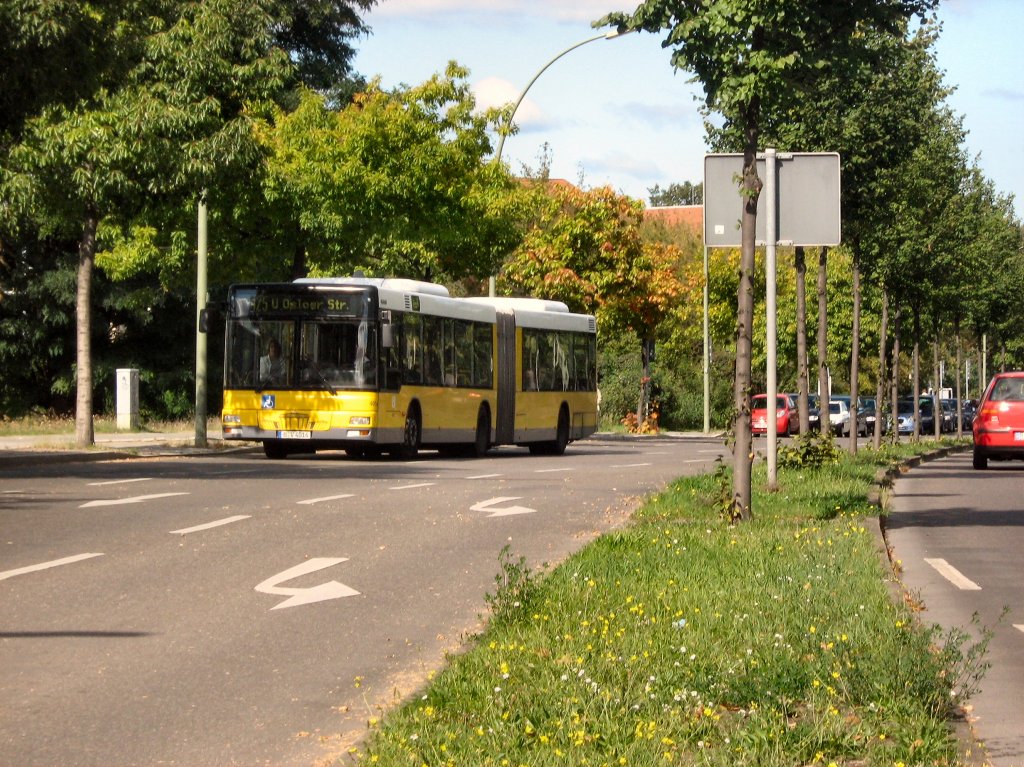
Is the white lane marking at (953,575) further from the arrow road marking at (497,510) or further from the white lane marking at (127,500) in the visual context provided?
the white lane marking at (127,500)

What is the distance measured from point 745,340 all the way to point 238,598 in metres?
5.94

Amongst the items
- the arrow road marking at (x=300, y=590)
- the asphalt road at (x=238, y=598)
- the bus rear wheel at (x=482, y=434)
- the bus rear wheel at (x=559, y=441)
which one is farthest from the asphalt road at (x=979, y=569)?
the bus rear wheel at (x=559, y=441)

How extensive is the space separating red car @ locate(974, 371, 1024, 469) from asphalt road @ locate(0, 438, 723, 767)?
425 inches

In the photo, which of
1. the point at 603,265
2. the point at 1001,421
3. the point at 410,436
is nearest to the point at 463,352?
the point at 410,436

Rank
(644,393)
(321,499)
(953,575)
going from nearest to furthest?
(953,575), (321,499), (644,393)

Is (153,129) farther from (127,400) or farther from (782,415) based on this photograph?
(782,415)

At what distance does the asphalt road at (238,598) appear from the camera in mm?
6746

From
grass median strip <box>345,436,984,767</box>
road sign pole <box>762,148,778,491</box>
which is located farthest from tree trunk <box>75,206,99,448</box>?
grass median strip <box>345,436,984,767</box>

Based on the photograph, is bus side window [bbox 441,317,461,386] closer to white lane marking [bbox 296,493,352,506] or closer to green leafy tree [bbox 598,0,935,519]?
white lane marking [bbox 296,493,352,506]

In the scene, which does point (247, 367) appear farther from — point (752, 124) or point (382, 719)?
point (382, 719)

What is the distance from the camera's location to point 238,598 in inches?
412

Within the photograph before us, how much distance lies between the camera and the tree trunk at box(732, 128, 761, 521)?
14695 millimetres

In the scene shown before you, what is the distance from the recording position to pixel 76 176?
26.3 meters

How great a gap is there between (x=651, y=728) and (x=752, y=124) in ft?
31.2
